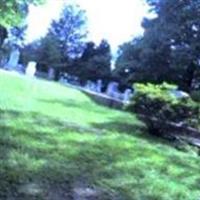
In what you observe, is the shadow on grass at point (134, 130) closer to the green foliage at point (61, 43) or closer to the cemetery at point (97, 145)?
the cemetery at point (97, 145)

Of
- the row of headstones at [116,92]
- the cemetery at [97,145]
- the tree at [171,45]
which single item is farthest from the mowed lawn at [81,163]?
the tree at [171,45]

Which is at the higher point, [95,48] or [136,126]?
[95,48]

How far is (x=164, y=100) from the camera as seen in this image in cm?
1312

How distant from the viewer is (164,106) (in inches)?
517

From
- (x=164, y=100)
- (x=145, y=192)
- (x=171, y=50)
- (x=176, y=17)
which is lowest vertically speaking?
(x=145, y=192)

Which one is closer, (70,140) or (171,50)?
(70,140)

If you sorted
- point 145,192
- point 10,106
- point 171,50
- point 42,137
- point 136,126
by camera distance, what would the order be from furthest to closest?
point 171,50 < point 136,126 < point 10,106 < point 42,137 < point 145,192

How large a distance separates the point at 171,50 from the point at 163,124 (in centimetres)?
2432

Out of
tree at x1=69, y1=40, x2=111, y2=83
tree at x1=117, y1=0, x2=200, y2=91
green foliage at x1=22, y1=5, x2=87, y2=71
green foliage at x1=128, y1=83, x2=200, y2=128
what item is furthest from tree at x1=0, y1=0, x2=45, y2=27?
green foliage at x1=22, y1=5, x2=87, y2=71

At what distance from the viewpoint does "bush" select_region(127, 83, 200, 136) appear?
1303cm

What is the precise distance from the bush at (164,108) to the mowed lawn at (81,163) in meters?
1.66

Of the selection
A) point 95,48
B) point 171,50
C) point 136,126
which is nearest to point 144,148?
point 136,126

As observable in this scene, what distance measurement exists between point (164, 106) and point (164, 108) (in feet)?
0.22

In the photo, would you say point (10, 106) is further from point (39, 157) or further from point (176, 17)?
point (176, 17)
